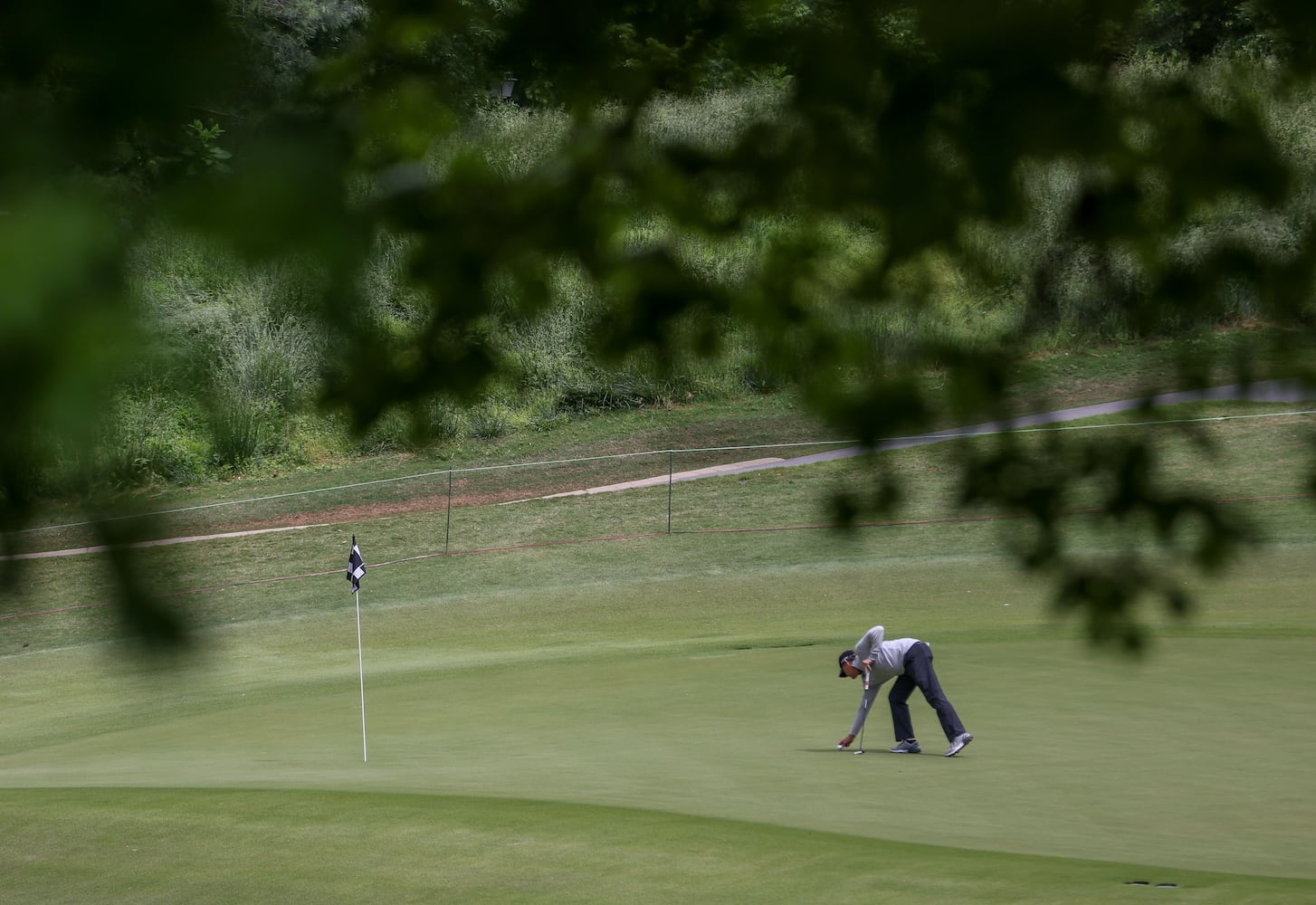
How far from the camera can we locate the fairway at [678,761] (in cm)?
755

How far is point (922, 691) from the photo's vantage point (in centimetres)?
1128

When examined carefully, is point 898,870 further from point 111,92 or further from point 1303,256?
point 111,92

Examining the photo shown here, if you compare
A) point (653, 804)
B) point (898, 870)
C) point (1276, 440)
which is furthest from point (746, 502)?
point (898, 870)

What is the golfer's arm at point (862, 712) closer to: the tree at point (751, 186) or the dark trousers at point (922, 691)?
the dark trousers at point (922, 691)

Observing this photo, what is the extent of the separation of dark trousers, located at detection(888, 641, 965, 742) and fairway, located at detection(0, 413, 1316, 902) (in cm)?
26

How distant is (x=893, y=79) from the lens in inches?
74.9

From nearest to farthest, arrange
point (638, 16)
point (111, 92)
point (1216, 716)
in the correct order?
point (111, 92), point (638, 16), point (1216, 716)

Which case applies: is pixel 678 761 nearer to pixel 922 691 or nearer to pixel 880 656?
pixel 922 691

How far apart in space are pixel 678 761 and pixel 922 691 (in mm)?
2015

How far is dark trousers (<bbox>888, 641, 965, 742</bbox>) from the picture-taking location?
35.2ft

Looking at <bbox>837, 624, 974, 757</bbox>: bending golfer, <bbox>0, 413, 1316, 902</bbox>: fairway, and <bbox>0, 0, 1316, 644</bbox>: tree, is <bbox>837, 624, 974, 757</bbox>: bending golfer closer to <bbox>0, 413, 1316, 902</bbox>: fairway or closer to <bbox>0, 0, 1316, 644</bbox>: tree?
<bbox>0, 413, 1316, 902</bbox>: fairway

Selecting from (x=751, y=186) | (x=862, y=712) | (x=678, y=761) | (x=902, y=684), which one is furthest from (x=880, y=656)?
(x=751, y=186)

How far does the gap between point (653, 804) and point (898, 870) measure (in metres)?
1.99

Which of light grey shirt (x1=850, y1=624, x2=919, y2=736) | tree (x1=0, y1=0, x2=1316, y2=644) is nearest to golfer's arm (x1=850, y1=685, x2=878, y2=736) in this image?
light grey shirt (x1=850, y1=624, x2=919, y2=736)
